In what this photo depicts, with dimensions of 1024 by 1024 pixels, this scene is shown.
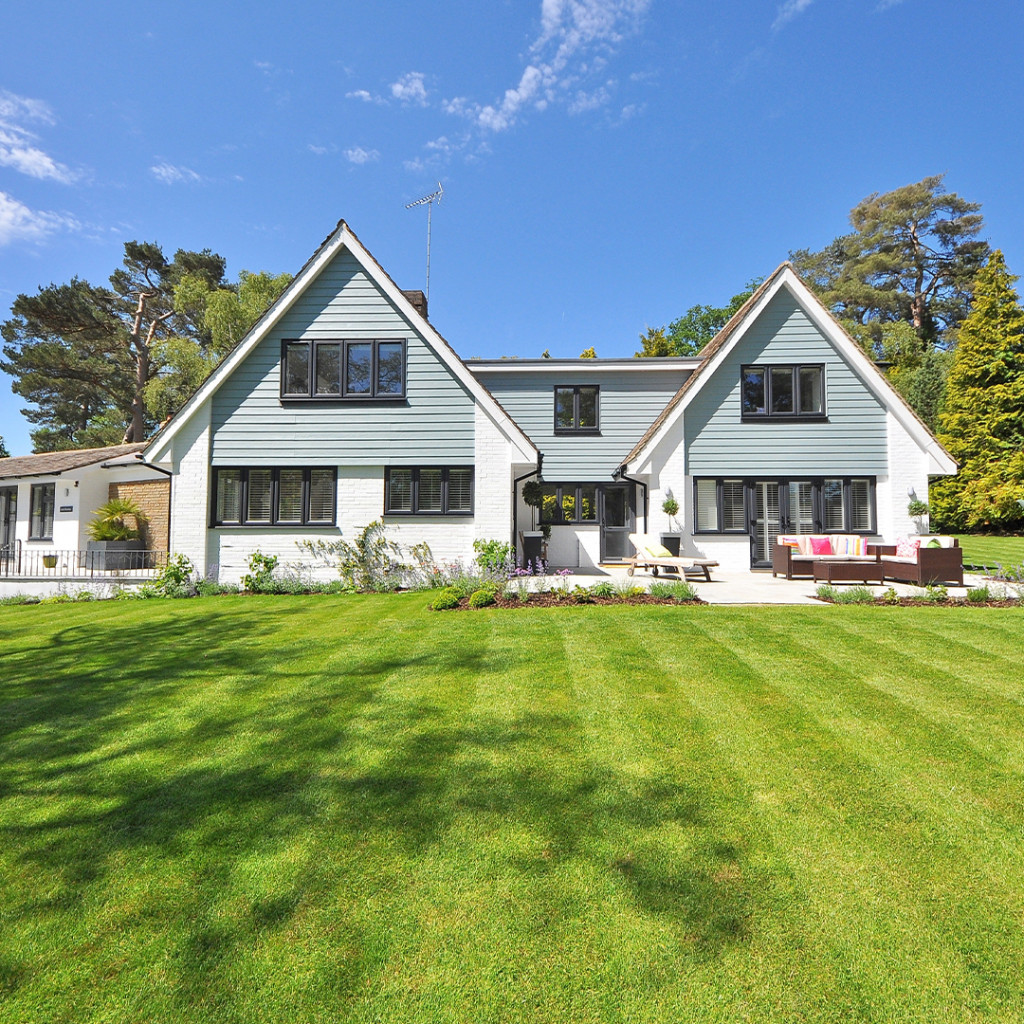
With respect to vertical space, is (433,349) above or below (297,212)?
below

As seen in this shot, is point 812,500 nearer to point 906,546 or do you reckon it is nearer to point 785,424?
point 785,424

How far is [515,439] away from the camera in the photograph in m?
13.5

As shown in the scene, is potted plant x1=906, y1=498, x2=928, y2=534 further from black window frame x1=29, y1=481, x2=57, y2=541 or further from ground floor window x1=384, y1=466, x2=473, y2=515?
black window frame x1=29, y1=481, x2=57, y2=541

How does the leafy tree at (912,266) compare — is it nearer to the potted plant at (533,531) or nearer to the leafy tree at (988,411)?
the leafy tree at (988,411)

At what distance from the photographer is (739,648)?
6848 millimetres

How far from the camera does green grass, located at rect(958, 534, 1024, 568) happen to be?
55.2ft

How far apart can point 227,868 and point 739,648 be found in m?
6.12

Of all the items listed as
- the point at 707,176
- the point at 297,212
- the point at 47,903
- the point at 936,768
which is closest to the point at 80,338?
the point at 297,212

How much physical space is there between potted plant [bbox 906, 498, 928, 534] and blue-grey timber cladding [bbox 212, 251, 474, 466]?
1388cm

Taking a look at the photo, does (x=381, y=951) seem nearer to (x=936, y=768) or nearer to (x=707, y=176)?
(x=936, y=768)

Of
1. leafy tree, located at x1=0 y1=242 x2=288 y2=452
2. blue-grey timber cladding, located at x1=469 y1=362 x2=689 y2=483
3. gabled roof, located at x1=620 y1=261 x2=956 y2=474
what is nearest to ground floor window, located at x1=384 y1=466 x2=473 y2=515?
blue-grey timber cladding, located at x1=469 y1=362 x2=689 y2=483

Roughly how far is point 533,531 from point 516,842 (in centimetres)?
1384

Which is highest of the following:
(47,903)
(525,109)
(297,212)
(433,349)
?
(525,109)

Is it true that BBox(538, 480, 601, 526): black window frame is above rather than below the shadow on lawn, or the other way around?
above
